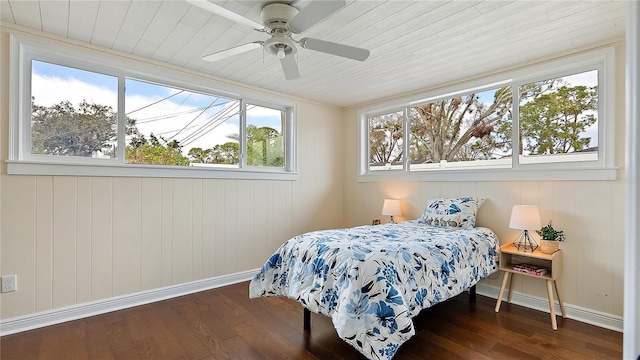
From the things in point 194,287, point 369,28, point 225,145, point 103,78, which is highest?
point 369,28

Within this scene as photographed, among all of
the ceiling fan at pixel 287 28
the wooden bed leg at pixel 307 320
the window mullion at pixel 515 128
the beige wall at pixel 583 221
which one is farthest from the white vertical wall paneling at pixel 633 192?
the window mullion at pixel 515 128

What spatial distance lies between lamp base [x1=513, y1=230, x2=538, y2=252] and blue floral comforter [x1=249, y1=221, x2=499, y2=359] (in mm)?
194

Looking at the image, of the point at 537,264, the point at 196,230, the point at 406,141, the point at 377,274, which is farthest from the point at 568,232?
the point at 196,230

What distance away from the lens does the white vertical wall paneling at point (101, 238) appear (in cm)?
266

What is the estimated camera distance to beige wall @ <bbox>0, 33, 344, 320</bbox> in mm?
2357

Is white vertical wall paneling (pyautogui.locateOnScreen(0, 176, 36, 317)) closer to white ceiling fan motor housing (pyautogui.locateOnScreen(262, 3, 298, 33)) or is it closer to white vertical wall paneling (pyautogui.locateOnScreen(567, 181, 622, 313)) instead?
white ceiling fan motor housing (pyautogui.locateOnScreen(262, 3, 298, 33))

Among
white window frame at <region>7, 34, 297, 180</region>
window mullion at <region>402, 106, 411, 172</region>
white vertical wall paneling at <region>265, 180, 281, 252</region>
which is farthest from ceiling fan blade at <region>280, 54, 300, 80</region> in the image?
window mullion at <region>402, 106, 411, 172</region>

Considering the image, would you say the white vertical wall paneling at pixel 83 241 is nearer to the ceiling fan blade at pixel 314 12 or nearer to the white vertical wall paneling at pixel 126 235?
the white vertical wall paneling at pixel 126 235

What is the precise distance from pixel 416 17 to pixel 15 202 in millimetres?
3284

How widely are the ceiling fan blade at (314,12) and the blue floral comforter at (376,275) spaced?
4.70ft

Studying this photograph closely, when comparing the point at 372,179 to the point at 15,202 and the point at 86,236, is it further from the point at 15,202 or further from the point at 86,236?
the point at 15,202

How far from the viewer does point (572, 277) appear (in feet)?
8.77

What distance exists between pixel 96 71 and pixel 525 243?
421cm

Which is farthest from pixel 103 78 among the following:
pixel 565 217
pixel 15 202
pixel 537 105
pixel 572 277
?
pixel 572 277
